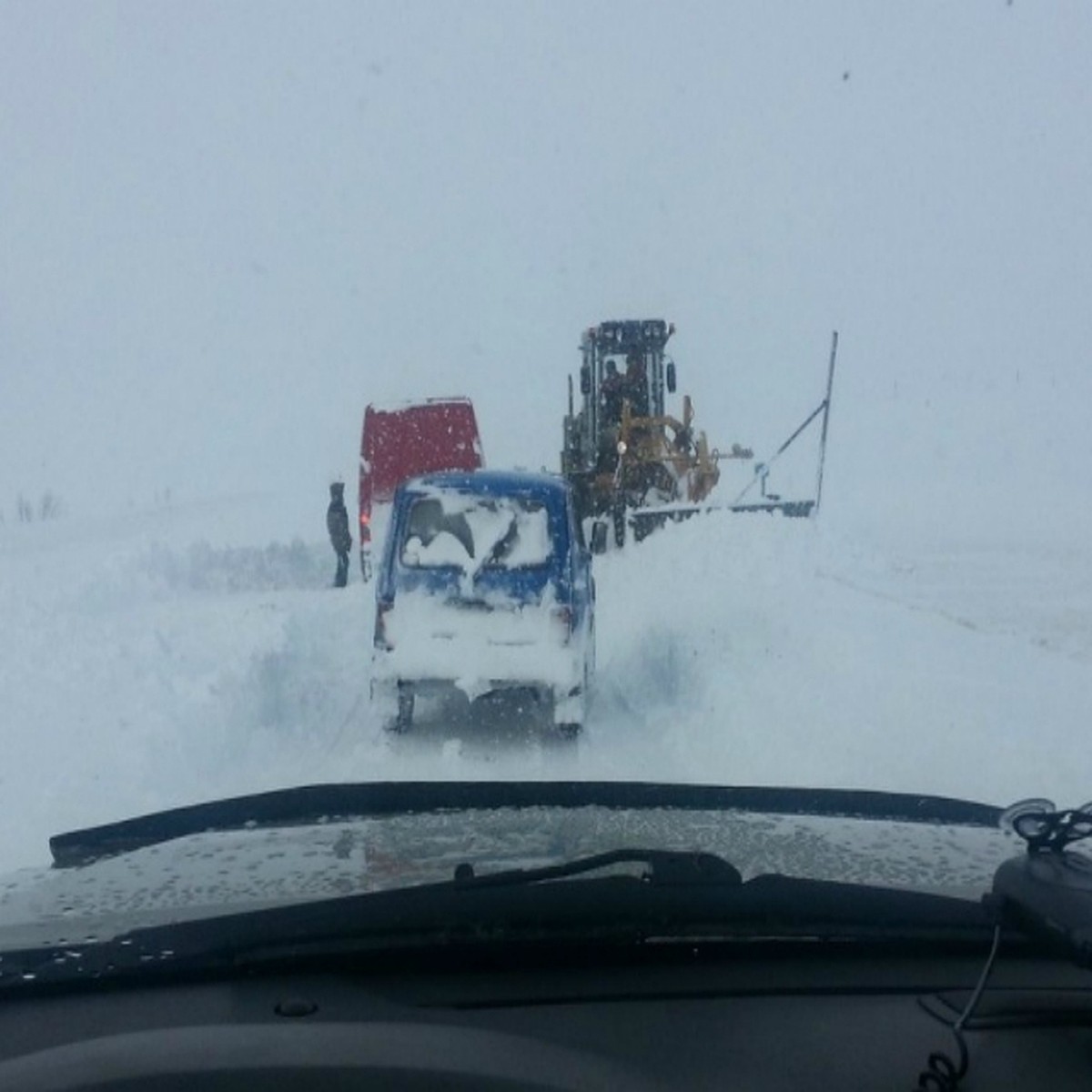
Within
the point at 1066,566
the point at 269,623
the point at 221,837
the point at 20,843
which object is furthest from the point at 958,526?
the point at 221,837

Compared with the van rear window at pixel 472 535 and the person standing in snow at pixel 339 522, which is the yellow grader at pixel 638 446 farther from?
the van rear window at pixel 472 535

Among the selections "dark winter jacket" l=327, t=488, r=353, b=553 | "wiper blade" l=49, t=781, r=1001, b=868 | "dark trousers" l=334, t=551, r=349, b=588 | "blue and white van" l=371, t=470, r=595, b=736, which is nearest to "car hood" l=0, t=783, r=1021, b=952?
"wiper blade" l=49, t=781, r=1001, b=868

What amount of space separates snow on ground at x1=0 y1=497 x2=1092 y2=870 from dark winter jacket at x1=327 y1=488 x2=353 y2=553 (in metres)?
0.71

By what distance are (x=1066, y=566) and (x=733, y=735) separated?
13306 mm

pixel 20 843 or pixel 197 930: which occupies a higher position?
pixel 197 930

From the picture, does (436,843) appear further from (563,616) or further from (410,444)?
(410,444)

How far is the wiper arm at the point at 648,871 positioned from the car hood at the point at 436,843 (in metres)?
0.18

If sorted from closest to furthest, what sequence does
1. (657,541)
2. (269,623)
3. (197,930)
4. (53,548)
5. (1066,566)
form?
(197,930) → (269,623) → (657,541) → (1066,566) → (53,548)

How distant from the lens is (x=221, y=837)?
12.3 ft

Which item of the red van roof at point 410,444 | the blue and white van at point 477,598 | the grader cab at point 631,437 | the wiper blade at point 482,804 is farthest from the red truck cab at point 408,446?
the wiper blade at point 482,804

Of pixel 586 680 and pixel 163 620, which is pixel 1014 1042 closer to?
pixel 586 680

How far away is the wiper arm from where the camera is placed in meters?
2.69

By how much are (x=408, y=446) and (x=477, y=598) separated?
448 inches

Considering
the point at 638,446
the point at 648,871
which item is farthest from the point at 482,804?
the point at 638,446
